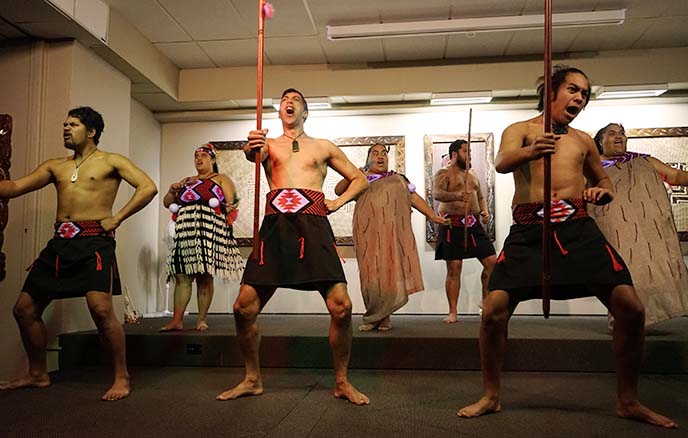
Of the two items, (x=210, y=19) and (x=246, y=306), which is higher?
(x=210, y=19)

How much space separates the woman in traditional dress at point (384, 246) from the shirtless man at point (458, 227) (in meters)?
0.55

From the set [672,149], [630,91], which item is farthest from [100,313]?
[672,149]

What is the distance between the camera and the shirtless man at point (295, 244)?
2.73m

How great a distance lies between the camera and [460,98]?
5.80m

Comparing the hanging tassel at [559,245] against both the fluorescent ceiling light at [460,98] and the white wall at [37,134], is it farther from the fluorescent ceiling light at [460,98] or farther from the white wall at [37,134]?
the fluorescent ceiling light at [460,98]

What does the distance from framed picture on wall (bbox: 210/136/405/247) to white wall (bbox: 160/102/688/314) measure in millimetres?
93

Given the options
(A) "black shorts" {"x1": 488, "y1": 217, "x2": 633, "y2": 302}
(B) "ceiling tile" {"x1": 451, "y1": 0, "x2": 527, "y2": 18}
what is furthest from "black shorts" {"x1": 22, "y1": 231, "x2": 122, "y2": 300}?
(B) "ceiling tile" {"x1": 451, "y1": 0, "x2": 527, "y2": 18}

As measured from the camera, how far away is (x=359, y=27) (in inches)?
195

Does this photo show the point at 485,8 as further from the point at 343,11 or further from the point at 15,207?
the point at 15,207

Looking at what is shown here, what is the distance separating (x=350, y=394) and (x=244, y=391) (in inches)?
21.5

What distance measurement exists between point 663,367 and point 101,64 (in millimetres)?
4717

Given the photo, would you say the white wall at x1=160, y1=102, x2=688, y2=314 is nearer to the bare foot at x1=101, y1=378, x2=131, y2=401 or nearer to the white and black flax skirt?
the white and black flax skirt

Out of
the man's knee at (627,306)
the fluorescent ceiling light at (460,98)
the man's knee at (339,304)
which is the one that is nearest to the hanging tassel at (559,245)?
the man's knee at (627,306)

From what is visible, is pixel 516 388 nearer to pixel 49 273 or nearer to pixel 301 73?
pixel 49 273
